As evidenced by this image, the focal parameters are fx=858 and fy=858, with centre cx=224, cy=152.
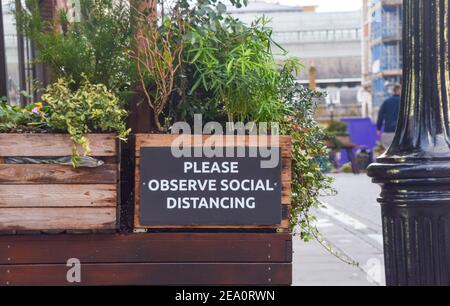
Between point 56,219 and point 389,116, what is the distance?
9.23m

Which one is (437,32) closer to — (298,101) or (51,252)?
(298,101)

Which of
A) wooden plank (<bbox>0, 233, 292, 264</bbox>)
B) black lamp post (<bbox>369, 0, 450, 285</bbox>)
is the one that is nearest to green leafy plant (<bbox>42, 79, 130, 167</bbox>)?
wooden plank (<bbox>0, 233, 292, 264</bbox>)

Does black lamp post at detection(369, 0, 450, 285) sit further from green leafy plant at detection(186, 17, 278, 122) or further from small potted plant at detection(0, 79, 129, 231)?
small potted plant at detection(0, 79, 129, 231)

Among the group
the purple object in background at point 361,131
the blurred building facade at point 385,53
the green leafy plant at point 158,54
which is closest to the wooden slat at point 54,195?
the green leafy plant at point 158,54

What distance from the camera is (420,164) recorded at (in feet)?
11.7

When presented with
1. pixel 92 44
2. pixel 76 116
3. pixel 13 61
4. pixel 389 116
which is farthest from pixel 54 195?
pixel 389 116

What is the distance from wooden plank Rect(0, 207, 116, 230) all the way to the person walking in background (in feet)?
28.9

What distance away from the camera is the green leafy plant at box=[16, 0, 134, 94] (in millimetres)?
3789

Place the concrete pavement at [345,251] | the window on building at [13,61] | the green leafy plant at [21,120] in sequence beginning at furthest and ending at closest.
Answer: the concrete pavement at [345,251] < the window on building at [13,61] < the green leafy plant at [21,120]

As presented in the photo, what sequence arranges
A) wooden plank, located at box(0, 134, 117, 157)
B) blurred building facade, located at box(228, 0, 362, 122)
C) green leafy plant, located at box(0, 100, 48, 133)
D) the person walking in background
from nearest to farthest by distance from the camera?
wooden plank, located at box(0, 134, 117, 157) < green leafy plant, located at box(0, 100, 48, 133) < the person walking in background < blurred building facade, located at box(228, 0, 362, 122)

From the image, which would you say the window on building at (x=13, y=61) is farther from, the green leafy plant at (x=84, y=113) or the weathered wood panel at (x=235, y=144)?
the weathered wood panel at (x=235, y=144)

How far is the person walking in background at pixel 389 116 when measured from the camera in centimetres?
1191

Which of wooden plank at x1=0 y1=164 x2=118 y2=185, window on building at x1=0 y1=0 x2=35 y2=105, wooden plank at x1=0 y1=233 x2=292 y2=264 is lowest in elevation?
wooden plank at x1=0 y1=233 x2=292 y2=264

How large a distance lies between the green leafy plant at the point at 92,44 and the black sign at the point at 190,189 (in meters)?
0.50
